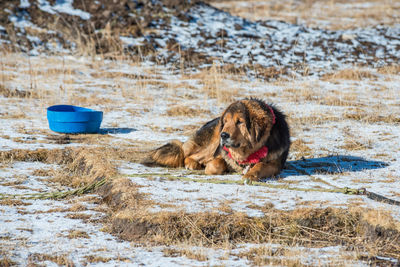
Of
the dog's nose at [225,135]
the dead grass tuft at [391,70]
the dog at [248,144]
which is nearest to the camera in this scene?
the dog's nose at [225,135]

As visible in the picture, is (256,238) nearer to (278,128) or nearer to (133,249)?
(133,249)

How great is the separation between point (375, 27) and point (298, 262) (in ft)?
57.3

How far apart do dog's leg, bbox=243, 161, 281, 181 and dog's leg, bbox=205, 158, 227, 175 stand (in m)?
0.49

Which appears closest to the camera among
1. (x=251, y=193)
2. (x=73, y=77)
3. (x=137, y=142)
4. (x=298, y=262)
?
(x=298, y=262)

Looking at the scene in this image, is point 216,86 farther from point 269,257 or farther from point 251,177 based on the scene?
point 269,257

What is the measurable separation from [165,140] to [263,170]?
9.71 feet

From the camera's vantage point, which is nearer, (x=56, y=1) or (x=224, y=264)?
(x=224, y=264)

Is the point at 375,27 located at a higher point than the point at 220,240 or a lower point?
higher

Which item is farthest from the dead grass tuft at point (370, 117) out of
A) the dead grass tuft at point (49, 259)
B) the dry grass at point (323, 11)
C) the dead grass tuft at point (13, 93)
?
the dry grass at point (323, 11)

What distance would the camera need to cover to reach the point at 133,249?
14.1 feet

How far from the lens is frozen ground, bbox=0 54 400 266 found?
4445 mm

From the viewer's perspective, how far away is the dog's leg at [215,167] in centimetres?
653

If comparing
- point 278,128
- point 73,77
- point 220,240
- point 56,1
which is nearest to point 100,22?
point 56,1

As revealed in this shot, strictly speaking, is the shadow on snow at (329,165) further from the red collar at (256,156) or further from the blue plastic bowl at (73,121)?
the blue plastic bowl at (73,121)
